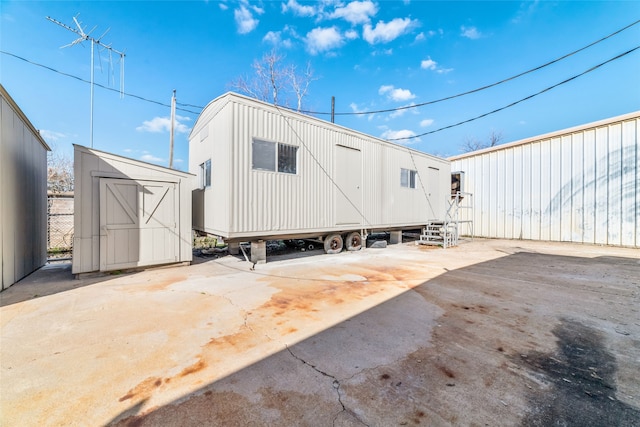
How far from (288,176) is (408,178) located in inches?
219

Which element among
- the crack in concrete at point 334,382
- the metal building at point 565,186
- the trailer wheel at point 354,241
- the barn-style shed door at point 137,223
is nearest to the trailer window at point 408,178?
the trailer wheel at point 354,241

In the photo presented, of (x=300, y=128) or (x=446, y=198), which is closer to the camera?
(x=300, y=128)

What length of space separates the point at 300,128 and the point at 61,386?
6260 mm

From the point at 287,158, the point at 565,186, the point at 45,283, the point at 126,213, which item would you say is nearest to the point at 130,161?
the point at 126,213

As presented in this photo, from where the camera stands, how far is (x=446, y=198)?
12.2 m

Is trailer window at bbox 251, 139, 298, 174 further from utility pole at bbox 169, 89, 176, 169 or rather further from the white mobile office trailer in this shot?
utility pole at bbox 169, 89, 176, 169

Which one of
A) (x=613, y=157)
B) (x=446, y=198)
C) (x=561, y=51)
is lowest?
(x=446, y=198)

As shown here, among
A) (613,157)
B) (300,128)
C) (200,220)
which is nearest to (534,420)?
(300,128)

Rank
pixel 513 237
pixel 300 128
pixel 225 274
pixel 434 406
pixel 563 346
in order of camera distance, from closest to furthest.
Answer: pixel 434 406 < pixel 563 346 < pixel 225 274 < pixel 300 128 < pixel 513 237

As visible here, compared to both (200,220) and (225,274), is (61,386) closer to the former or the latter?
(225,274)

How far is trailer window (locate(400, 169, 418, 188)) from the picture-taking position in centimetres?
988

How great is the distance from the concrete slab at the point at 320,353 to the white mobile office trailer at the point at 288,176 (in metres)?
2.11

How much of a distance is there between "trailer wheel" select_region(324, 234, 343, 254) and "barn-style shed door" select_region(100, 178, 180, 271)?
404 cm

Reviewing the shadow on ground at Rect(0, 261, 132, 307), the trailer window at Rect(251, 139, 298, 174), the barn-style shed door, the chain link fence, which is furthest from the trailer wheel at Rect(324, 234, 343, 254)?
the chain link fence
